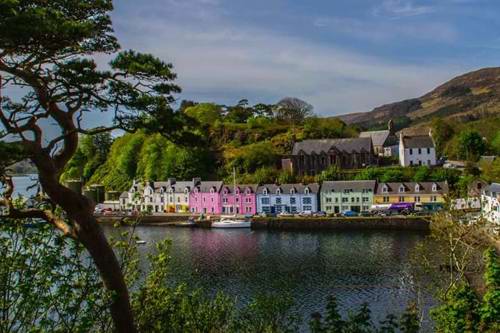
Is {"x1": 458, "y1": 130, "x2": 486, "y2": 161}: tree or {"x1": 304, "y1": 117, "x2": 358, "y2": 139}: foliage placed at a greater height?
{"x1": 304, "y1": 117, "x2": 358, "y2": 139}: foliage

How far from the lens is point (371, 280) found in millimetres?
30766

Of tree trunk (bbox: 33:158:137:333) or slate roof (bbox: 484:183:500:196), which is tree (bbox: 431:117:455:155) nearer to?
slate roof (bbox: 484:183:500:196)

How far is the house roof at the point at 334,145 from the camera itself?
72750 millimetres

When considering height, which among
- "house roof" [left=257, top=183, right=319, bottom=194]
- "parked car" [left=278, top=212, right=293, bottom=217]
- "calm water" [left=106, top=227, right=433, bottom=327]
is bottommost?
"calm water" [left=106, top=227, right=433, bottom=327]

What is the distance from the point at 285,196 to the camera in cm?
6391

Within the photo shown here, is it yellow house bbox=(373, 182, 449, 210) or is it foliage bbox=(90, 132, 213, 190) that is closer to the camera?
yellow house bbox=(373, 182, 449, 210)

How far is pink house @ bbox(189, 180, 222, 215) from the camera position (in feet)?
223

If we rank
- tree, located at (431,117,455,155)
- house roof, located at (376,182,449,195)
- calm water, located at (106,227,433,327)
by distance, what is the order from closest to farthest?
calm water, located at (106,227,433,327)
house roof, located at (376,182,449,195)
tree, located at (431,117,455,155)

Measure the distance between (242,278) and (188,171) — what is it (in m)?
47.8

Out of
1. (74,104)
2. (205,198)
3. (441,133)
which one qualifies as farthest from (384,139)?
(74,104)

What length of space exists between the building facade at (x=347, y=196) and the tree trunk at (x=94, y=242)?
54.3 metres

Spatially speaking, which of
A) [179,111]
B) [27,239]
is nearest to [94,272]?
[27,239]

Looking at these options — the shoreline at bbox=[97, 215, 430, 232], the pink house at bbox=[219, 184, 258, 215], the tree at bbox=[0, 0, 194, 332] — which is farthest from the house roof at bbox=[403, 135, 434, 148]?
the tree at bbox=[0, 0, 194, 332]

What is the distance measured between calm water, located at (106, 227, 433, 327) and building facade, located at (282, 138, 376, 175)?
22.2m
